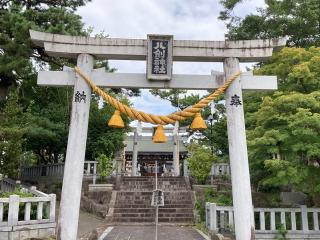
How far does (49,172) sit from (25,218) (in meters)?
10.2

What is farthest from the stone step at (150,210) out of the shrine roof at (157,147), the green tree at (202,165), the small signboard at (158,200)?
the shrine roof at (157,147)

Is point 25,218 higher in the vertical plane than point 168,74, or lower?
lower

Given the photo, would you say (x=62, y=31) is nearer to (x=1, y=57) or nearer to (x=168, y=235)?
(x=1, y=57)

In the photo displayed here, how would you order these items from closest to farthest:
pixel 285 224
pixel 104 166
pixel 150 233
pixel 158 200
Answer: pixel 158 200
pixel 285 224
pixel 150 233
pixel 104 166

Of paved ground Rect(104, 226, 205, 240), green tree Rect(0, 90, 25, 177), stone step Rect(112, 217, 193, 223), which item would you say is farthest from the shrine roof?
green tree Rect(0, 90, 25, 177)

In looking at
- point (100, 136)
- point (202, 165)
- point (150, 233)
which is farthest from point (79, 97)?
point (100, 136)

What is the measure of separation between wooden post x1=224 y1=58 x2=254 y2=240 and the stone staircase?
607 cm

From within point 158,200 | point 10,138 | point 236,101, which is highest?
point 236,101

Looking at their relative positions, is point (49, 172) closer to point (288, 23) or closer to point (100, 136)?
point (100, 136)

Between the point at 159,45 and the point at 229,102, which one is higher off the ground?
the point at 159,45

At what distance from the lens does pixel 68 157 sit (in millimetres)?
7676

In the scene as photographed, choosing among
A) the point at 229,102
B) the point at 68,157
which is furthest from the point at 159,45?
the point at 68,157

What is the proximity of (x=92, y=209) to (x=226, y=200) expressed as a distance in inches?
234

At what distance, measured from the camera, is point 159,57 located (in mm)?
8016
